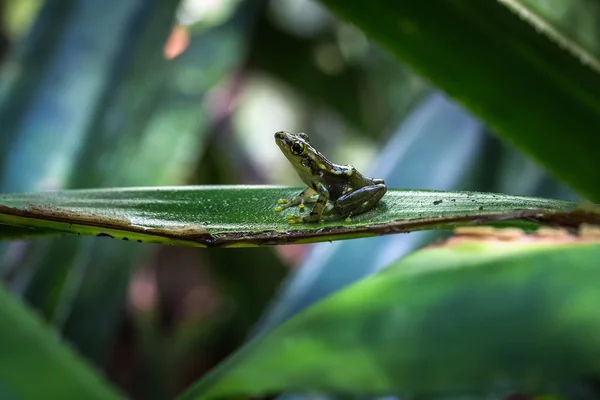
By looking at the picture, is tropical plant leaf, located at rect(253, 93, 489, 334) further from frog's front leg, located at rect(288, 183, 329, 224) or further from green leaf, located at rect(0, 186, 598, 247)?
green leaf, located at rect(0, 186, 598, 247)

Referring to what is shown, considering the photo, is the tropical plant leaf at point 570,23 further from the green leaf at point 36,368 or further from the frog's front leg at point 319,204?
the green leaf at point 36,368

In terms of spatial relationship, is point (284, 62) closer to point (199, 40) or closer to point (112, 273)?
point (199, 40)

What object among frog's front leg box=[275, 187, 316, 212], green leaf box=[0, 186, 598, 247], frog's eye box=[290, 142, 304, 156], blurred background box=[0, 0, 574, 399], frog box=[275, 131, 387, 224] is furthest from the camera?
blurred background box=[0, 0, 574, 399]

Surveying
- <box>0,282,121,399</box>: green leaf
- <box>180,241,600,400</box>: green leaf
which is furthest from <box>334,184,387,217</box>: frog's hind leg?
<box>0,282,121,399</box>: green leaf

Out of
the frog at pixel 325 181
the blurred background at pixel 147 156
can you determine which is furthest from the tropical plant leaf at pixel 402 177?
the frog at pixel 325 181

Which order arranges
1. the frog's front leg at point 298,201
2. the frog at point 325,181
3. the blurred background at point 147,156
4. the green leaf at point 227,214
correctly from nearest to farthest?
1. the green leaf at point 227,214
2. the frog's front leg at point 298,201
3. the frog at point 325,181
4. the blurred background at point 147,156

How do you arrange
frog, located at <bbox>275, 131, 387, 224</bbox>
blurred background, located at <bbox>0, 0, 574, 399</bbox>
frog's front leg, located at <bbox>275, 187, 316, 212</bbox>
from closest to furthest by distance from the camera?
frog's front leg, located at <bbox>275, 187, 316, 212</bbox>, frog, located at <bbox>275, 131, 387, 224</bbox>, blurred background, located at <bbox>0, 0, 574, 399</bbox>

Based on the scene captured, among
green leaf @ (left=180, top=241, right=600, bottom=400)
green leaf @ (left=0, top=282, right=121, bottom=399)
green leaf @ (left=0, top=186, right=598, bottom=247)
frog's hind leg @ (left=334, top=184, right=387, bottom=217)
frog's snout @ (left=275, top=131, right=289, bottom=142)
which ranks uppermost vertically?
frog's snout @ (left=275, top=131, right=289, bottom=142)
